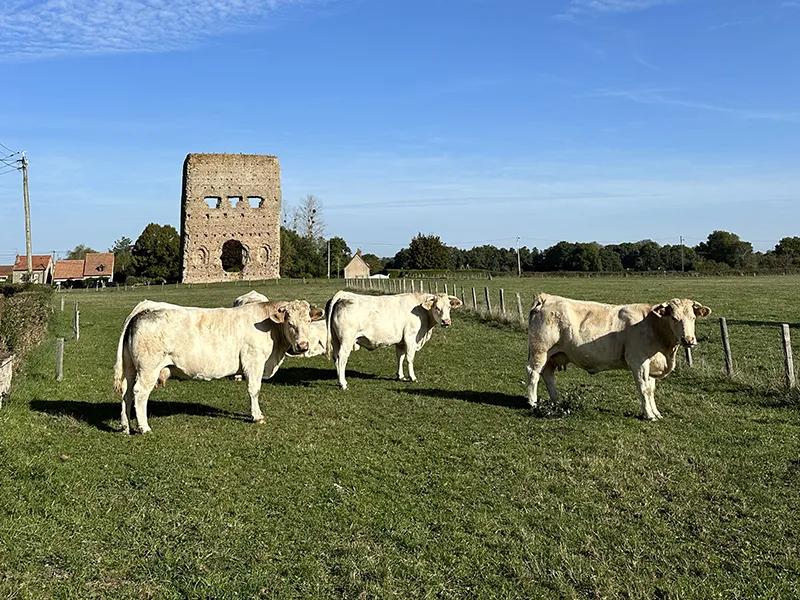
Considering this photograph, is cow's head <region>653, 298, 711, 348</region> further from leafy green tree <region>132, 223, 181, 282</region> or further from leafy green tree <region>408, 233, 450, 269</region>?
leafy green tree <region>408, 233, 450, 269</region>

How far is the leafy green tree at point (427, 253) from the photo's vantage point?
106 meters

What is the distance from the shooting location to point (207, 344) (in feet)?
30.0

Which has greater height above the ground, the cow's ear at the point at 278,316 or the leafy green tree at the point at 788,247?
the leafy green tree at the point at 788,247

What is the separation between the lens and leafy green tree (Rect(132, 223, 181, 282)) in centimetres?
7825

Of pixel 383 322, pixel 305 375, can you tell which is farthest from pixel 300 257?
pixel 383 322

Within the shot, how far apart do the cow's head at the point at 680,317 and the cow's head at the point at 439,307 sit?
15.5 feet

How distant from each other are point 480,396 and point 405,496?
196 inches

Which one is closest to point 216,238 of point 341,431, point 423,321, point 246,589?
point 423,321

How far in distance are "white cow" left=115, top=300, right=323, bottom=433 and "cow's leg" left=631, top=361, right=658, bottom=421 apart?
15.2 ft

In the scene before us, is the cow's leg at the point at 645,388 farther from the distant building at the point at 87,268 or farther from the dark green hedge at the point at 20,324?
the distant building at the point at 87,268

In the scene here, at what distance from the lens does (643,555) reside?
4984 millimetres

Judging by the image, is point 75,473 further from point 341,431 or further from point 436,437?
point 436,437

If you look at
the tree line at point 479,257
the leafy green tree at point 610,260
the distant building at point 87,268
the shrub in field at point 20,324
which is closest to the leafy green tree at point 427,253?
the tree line at point 479,257

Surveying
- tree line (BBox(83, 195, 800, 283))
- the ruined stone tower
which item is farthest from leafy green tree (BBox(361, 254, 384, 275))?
the ruined stone tower
